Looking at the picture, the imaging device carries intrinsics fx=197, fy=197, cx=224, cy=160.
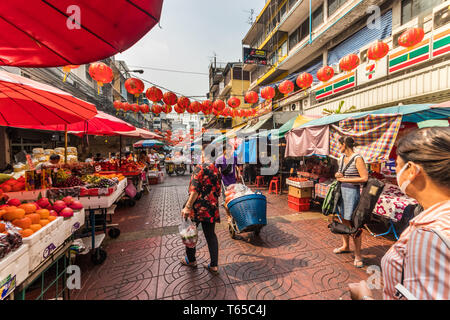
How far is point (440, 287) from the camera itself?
0.78 m

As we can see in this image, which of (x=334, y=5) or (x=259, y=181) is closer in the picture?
(x=259, y=181)

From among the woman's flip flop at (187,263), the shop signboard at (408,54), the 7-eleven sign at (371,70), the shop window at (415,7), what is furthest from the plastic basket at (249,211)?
the shop window at (415,7)

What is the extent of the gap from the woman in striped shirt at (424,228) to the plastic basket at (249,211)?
277cm

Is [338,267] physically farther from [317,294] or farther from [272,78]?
[272,78]

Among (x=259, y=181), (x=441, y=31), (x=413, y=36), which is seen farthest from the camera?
(x=259, y=181)

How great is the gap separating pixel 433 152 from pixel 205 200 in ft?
8.50

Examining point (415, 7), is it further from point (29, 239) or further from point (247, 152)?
point (29, 239)

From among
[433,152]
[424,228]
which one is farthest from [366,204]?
[424,228]

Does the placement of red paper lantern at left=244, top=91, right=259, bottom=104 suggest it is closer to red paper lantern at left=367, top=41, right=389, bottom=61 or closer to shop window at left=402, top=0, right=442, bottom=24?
red paper lantern at left=367, top=41, right=389, bottom=61

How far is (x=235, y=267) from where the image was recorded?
11.1 ft

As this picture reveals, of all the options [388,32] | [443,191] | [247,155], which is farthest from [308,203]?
[388,32]
